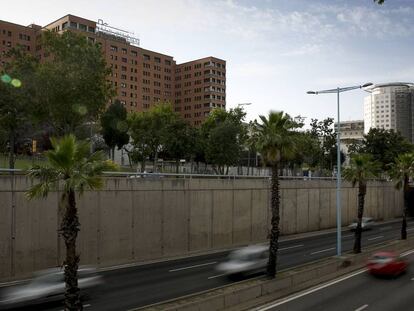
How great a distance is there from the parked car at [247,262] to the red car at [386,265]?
7.22 m

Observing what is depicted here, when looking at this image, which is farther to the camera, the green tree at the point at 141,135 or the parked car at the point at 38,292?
the green tree at the point at 141,135

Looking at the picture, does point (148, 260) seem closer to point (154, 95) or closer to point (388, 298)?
point (388, 298)

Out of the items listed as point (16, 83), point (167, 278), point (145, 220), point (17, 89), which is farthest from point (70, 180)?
point (16, 83)

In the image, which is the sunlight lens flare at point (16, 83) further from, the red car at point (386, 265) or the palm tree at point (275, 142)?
the red car at point (386, 265)

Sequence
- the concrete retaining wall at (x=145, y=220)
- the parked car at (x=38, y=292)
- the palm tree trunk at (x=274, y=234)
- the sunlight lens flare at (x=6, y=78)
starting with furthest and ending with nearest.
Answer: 1. the sunlight lens flare at (x=6, y=78)
2. the concrete retaining wall at (x=145, y=220)
3. the palm tree trunk at (x=274, y=234)
4. the parked car at (x=38, y=292)

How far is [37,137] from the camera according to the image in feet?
254

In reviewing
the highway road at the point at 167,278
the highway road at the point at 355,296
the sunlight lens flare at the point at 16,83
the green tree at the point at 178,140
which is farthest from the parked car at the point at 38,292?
the green tree at the point at 178,140

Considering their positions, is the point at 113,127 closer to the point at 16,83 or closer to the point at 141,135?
the point at 141,135

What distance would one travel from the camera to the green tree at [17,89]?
46031 millimetres

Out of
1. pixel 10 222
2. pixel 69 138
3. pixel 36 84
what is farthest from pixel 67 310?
pixel 36 84

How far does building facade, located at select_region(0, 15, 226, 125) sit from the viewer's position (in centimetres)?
15018

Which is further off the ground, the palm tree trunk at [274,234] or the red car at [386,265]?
the palm tree trunk at [274,234]

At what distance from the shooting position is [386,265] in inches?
1176

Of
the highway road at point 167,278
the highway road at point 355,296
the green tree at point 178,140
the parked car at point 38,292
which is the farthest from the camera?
the green tree at point 178,140
